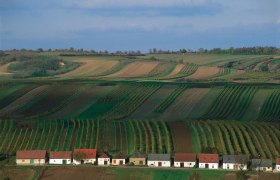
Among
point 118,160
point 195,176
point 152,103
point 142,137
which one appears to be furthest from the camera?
point 152,103

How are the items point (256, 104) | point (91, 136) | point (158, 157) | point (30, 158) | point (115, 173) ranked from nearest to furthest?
point (115, 173) → point (158, 157) → point (30, 158) → point (91, 136) → point (256, 104)

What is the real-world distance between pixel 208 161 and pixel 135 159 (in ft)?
24.1

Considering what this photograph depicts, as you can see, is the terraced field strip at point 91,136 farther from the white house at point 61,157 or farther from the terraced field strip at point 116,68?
the terraced field strip at point 116,68

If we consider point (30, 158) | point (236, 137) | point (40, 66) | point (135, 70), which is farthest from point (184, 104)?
point (40, 66)

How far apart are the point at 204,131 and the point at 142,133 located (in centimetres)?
701

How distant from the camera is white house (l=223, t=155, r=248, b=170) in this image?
7281 cm

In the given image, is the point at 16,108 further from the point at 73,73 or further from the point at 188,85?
the point at 73,73

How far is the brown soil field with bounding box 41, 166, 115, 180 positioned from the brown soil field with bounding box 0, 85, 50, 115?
3182cm

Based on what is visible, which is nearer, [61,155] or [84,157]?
[84,157]

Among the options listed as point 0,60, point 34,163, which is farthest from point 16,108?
point 0,60

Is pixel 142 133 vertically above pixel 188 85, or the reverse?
pixel 188 85

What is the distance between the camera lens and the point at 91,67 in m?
169

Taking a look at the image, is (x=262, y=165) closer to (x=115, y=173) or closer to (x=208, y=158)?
(x=208, y=158)

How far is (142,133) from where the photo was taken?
85.5 metres
